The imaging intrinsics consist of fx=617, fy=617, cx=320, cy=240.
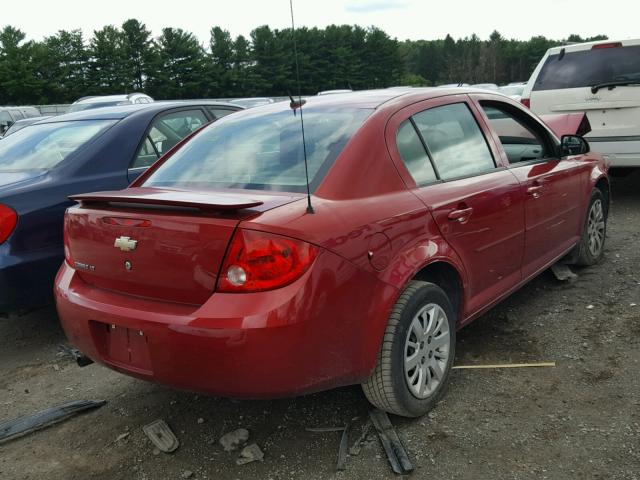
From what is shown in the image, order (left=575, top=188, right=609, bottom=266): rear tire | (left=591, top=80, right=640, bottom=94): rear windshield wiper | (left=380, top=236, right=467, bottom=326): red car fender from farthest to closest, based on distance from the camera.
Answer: (left=591, top=80, right=640, bottom=94): rear windshield wiper
(left=575, top=188, right=609, bottom=266): rear tire
(left=380, top=236, right=467, bottom=326): red car fender

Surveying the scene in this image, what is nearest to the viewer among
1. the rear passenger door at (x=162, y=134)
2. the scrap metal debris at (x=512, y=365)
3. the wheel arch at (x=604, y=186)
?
the scrap metal debris at (x=512, y=365)

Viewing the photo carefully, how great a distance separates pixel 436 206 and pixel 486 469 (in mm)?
1206

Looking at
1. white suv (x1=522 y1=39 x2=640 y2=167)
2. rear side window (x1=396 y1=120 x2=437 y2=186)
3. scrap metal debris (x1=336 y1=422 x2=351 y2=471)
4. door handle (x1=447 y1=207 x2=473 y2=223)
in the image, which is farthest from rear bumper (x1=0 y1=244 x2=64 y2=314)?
white suv (x1=522 y1=39 x2=640 y2=167)

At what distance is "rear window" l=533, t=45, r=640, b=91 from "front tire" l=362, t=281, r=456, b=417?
210 inches

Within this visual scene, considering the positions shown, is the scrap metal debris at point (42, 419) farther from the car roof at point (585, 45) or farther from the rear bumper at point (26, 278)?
the car roof at point (585, 45)

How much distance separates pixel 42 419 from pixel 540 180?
127 inches

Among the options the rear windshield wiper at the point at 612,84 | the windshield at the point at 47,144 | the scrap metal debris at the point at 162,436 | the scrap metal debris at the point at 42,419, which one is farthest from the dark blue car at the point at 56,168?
the rear windshield wiper at the point at 612,84

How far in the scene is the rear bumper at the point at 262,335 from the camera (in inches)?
92.0

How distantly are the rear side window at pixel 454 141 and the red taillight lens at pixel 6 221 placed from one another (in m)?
2.58

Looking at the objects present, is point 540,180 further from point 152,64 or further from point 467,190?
point 152,64

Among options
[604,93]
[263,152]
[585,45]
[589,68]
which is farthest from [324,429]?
[585,45]

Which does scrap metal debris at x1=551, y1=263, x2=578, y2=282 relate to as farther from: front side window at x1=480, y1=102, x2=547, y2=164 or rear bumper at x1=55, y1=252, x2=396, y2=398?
rear bumper at x1=55, y1=252, x2=396, y2=398

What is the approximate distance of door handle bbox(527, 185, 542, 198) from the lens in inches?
149

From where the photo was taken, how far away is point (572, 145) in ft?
15.3
